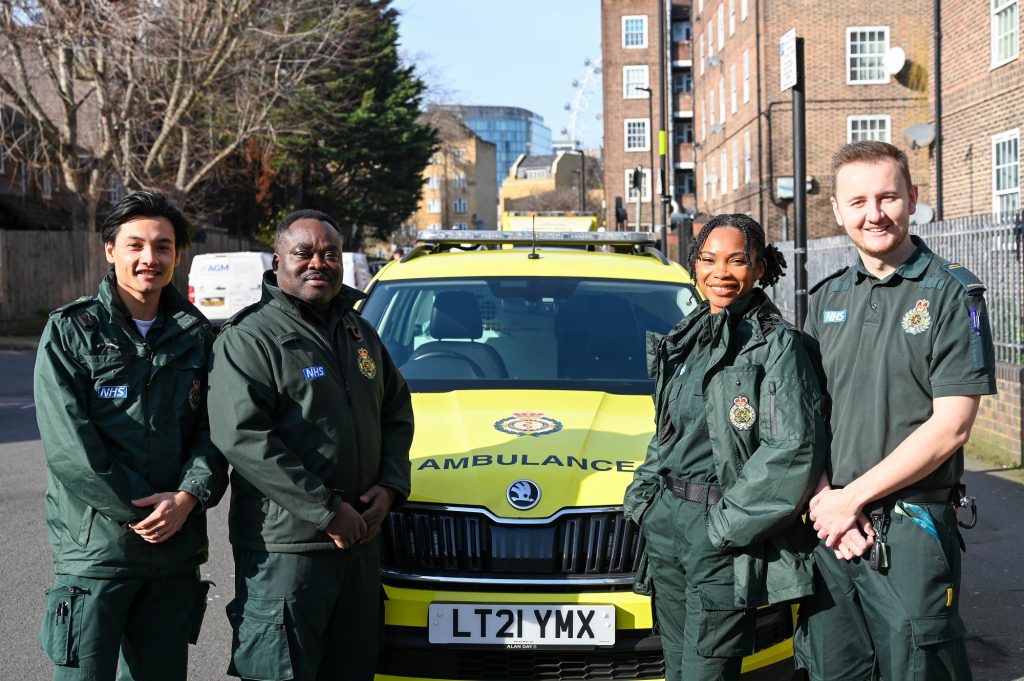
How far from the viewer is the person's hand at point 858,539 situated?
9.45 ft

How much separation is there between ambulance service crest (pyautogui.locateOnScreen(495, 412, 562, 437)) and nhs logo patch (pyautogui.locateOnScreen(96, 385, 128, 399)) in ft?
4.79

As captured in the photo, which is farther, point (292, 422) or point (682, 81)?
point (682, 81)

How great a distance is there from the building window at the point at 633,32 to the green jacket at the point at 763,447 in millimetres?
63077

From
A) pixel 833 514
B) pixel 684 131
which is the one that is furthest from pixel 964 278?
pixel 684 131

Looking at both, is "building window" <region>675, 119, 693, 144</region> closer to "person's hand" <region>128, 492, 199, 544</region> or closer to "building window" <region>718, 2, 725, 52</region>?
"building window" <region>718, 2, 725, 52</region>

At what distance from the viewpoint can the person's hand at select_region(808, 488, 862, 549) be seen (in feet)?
9.42

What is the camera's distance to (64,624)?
121 inches

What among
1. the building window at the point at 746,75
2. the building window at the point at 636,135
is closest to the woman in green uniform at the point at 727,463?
the building window at the point at 746,75

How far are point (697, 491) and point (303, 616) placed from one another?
1.18 metres

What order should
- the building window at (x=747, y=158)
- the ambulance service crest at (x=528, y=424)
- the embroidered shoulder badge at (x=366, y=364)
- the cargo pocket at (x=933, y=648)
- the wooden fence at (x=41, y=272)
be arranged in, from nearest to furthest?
the cargo pocket at (x=933, y=648) → the embroidered shoulder badge at (x=366, y=364) → the ambulance service crest at (x=528, y=424) → the wooden fence at (x=41, y=272) → the building window at (x=747, y=158)

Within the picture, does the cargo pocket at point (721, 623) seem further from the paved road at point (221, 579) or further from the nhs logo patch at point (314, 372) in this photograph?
the paved road at point (221, 579)

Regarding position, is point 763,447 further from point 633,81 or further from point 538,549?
point 633,81

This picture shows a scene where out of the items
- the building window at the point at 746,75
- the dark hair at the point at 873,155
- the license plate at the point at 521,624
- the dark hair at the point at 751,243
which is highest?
the building window at the point at 746,75

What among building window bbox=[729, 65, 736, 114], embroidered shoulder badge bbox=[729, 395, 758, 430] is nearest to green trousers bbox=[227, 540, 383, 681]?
embroidered shoulder badge bbox=[729, 395, 758, 430]
